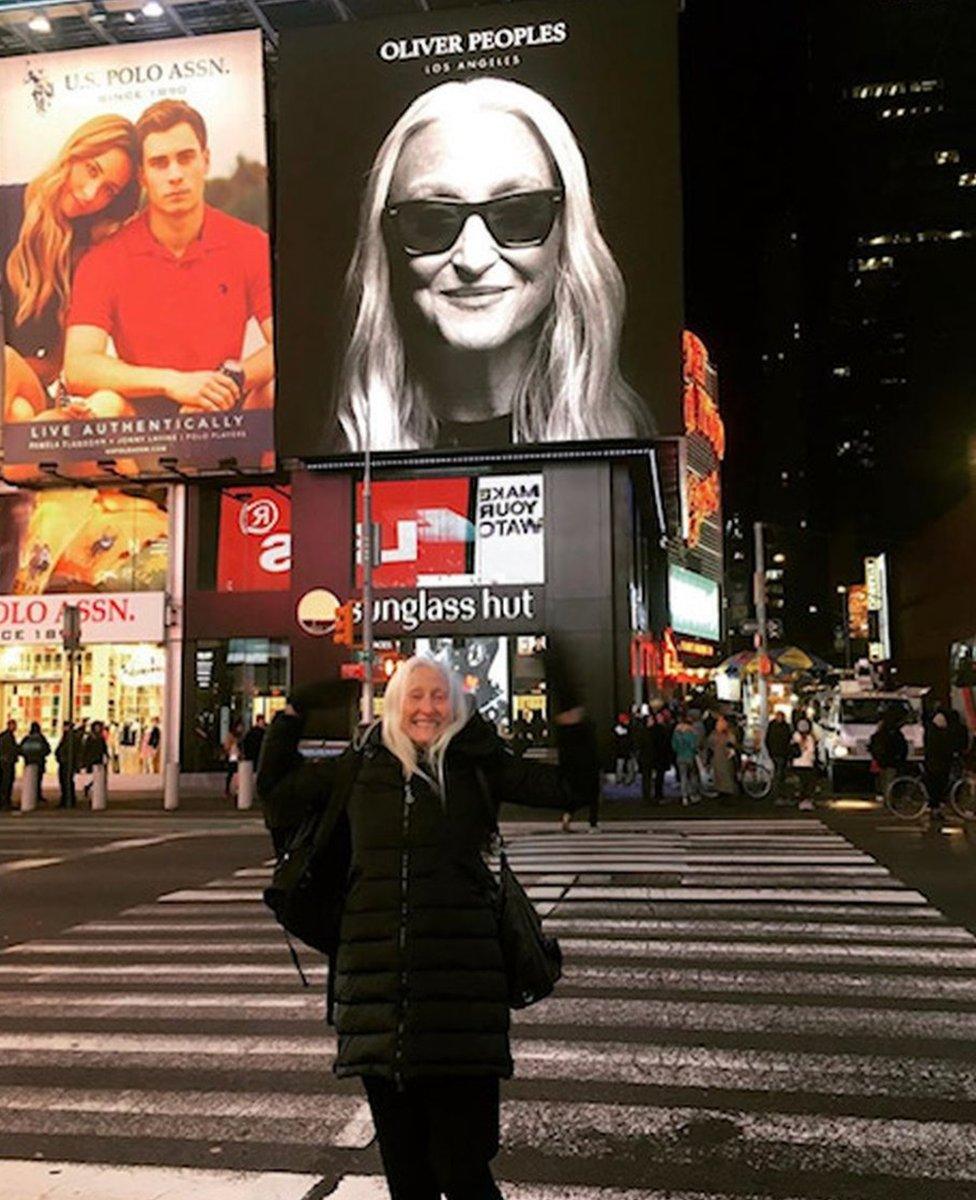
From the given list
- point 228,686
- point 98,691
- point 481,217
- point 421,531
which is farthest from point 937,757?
point 98,691

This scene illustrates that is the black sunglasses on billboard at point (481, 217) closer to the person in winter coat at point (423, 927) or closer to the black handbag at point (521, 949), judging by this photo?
the person in winter coat at point (423, 927)

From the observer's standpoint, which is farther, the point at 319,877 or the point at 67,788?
the point at 67,788

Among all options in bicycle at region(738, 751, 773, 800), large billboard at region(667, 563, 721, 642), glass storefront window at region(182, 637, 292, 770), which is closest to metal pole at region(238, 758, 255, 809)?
glass storefront window at region(182, 637, 292, 770)

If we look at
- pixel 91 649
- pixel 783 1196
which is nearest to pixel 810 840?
pixel 783 1196

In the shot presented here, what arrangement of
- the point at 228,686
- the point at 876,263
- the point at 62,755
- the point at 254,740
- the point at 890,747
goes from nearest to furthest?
the point at 254,740
the point at 890,747
the point at 62,755
the point at 228,686
the point at 876,263

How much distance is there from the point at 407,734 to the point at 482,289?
29166mm

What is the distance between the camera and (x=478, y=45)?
32.2 meters

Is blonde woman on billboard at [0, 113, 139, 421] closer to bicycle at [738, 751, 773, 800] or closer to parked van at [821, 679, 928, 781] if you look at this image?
bicycle at [738, 751, 773, 800]

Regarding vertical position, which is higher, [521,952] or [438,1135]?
[521,952]

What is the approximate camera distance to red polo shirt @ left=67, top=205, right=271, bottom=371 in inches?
1299

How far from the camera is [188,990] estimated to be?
8.48 m

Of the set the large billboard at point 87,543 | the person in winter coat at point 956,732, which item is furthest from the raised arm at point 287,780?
the large billboard at point 87,543

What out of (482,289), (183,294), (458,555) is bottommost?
(458,555)

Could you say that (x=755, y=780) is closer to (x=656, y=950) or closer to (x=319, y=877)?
(x=656, y=950)
